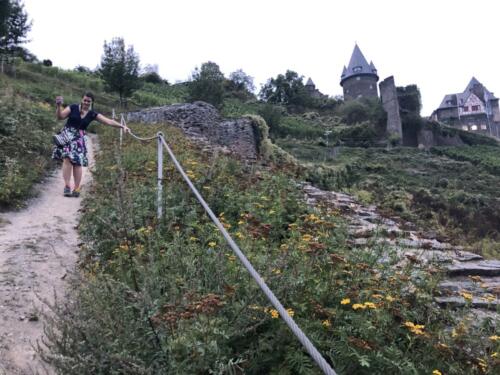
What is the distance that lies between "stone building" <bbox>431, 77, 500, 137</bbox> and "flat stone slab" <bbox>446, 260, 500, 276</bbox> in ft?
241

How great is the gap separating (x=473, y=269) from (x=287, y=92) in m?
57.6

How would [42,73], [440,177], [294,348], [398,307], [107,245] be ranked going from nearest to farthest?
[294,348]
[398,307]
[107,245]
[42,73]
[440,177]

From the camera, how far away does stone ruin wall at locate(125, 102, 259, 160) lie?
1349 centimetres

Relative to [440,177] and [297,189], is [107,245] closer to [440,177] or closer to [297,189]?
[297,189]

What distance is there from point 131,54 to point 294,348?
2244 cm

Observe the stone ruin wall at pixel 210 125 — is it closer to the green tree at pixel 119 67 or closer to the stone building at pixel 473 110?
the green tree at pixel 119 67

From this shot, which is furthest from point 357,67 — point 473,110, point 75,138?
point 75,138

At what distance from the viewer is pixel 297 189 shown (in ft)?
22.1

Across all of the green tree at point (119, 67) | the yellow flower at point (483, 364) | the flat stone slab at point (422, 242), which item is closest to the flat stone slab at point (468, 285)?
the flat stone slab at point (422, 242)

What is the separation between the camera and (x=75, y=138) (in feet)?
23.1

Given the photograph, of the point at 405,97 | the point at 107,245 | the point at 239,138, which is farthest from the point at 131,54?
the point at 405,97

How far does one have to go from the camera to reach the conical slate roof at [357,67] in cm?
6800

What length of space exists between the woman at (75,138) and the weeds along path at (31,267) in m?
0.41

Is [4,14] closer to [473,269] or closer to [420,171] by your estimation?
[473,269]
